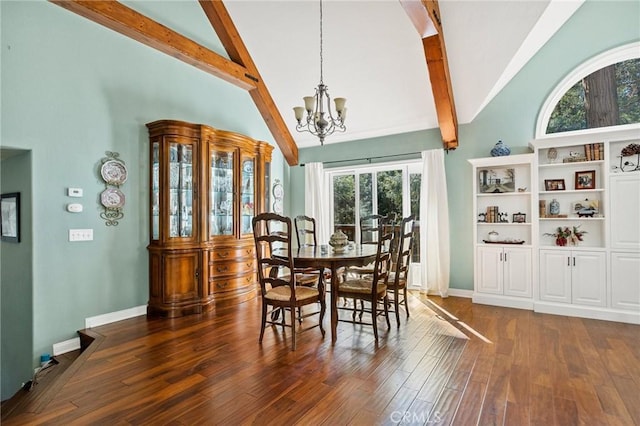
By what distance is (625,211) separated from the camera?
3643mm

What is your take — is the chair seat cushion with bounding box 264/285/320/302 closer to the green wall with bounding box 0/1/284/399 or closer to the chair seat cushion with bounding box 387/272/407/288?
the chair seat cushion with bounding box 387/272/407/288

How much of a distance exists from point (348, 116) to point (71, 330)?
4687 mm

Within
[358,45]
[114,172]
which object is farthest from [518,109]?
[114,172]

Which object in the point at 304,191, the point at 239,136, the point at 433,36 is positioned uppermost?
the point at 433,36

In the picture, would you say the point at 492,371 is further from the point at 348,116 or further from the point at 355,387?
the point at 348,116

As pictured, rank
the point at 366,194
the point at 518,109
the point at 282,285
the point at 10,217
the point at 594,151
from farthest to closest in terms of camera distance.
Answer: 1. the point at 366,194
2. the point at 518,109
3. the point at 594,151
4. the point at 10,217
5. the point at 282,285

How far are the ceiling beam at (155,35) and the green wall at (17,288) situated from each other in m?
1.61

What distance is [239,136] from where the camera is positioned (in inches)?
180

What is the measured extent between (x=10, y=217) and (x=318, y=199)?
417 cm

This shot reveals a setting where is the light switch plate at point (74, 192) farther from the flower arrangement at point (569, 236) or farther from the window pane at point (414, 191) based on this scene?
the flower arrangement at point (569, 236)

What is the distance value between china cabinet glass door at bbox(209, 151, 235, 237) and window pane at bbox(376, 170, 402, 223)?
8.33 feet

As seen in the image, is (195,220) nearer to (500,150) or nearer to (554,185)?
(500,150)

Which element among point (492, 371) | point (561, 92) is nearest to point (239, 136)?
point (492, 371)

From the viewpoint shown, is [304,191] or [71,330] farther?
[304,191]
